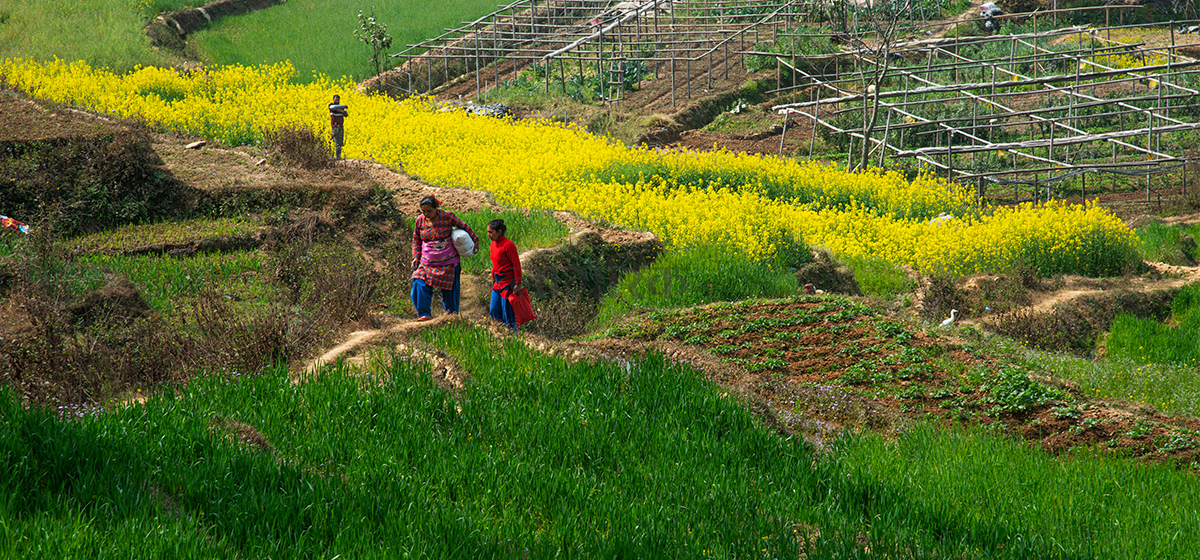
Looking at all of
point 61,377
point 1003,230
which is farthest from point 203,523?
point 1003,230

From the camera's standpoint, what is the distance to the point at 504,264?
9.49 m

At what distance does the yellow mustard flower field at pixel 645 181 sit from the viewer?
14.7 metres

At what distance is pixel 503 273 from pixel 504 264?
0.11 metres

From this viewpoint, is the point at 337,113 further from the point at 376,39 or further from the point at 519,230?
the point at 376,39

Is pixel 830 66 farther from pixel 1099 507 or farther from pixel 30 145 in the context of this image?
pixel 1099 507

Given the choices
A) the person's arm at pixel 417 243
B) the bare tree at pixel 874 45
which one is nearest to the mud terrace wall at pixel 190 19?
the bare tree at pixel 874 45

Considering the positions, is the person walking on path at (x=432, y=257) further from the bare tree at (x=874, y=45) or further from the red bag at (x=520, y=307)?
the bare tree at (x=874, y=45)

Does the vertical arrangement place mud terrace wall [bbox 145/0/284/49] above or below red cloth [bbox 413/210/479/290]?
above

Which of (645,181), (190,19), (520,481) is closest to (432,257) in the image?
(520,481)

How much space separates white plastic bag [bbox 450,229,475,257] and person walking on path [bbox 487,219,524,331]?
0.91 ft

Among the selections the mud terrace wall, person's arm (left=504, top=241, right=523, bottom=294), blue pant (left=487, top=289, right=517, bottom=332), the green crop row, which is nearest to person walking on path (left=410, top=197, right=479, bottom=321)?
blue pant (left=487, top=289, right=517, bottom=332)

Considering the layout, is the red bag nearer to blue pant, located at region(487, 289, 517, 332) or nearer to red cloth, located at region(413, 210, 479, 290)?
blue pant, located at region(487, 289, 517, 332)

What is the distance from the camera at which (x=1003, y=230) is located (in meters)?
14.8

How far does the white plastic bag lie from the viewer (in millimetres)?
9719
